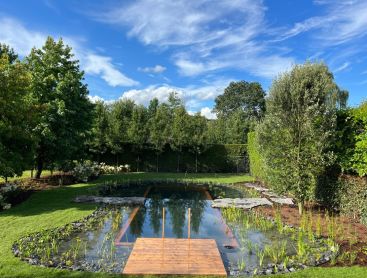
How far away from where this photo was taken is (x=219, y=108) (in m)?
73.3

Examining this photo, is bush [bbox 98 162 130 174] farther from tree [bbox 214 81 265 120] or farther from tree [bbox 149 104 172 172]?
tree [bbox 214 81 265 120]

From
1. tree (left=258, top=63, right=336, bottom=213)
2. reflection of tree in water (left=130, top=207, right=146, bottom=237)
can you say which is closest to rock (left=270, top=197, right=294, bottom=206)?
tree (left=258, top=63, right=336, bottom=213)

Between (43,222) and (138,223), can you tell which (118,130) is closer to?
(138,223)

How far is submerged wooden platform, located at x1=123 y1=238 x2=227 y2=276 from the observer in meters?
6.61

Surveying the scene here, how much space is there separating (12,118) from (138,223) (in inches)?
259

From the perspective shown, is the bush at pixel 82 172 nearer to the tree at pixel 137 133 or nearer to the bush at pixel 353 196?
the tree at pixel 137 133

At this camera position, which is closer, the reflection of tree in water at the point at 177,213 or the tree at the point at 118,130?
the reflection of tree in water at the point at 177,213

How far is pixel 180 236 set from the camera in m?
9.84

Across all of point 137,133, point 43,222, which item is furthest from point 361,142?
point 137,133

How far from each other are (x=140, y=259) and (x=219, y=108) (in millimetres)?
67330

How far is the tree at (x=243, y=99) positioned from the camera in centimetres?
6705

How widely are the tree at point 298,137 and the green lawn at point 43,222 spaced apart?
210 inches

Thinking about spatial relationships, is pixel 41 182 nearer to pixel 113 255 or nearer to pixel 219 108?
pixel 113 255

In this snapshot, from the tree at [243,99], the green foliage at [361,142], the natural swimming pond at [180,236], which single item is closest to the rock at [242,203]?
the natural swimming pond at [180,236]
